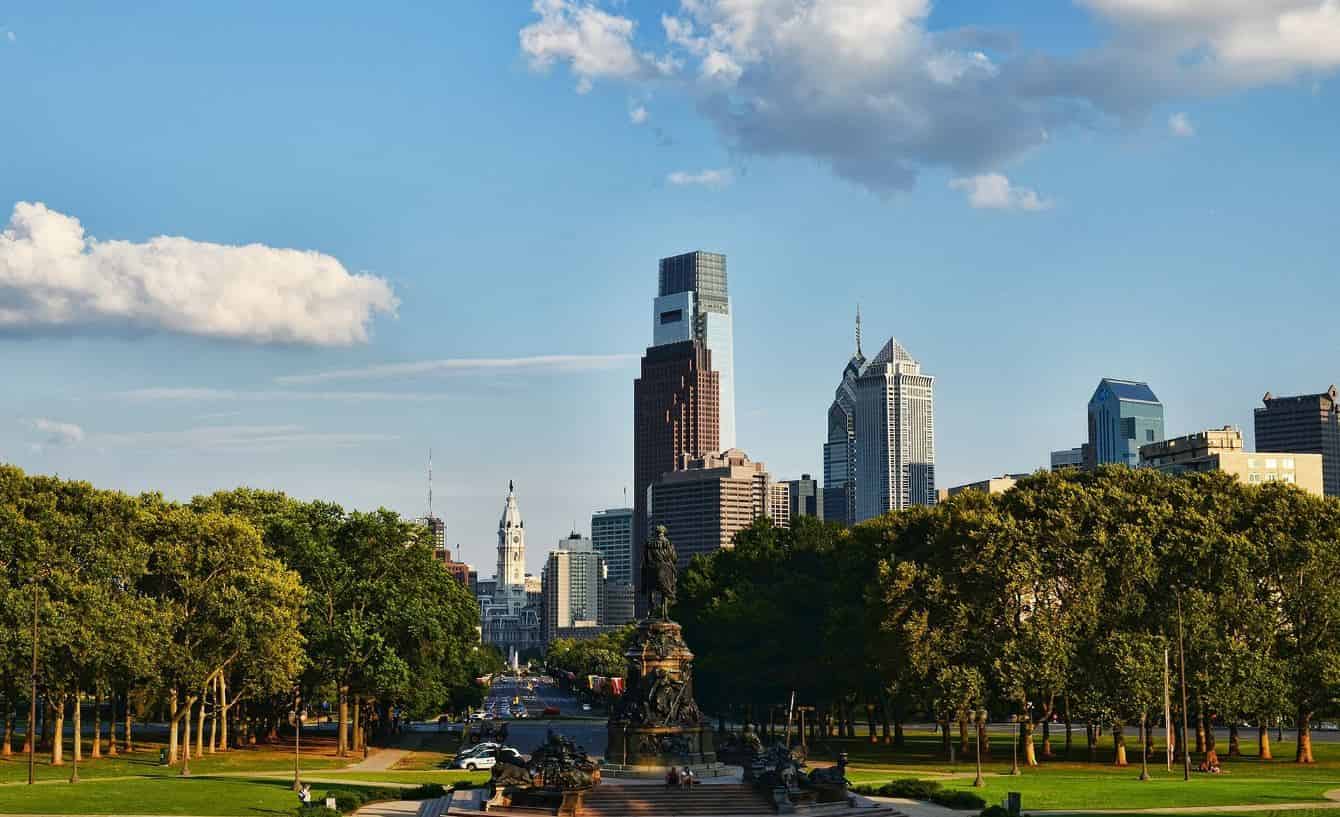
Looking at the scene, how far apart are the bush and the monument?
11.3m

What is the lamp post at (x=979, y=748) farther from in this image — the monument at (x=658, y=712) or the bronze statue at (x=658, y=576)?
the bronze statue at (x=658, y=576)

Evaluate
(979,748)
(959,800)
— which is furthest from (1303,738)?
(959,800)

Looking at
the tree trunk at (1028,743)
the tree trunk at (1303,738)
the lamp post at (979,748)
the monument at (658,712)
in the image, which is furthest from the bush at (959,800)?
the tree trunk at (1303,738)

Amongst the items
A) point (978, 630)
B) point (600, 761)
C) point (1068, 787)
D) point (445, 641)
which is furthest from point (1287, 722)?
point (445, 641)

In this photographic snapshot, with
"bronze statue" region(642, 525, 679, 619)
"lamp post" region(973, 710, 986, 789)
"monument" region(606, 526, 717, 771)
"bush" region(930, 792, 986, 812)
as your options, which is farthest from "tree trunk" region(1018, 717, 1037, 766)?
"bronze statue" region(642, 525, 679, 619)

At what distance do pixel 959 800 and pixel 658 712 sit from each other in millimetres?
14742

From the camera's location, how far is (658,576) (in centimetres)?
7844

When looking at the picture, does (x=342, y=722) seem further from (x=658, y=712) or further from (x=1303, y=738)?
(x=1303, y=738)

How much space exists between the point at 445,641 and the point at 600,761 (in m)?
35.9

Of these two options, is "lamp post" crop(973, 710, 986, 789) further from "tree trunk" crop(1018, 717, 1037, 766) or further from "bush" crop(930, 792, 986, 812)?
"bush" crop(930, 792, 986, 812)

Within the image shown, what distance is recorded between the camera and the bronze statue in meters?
78.4

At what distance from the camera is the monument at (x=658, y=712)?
7356 centimetres

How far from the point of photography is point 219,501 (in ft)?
366

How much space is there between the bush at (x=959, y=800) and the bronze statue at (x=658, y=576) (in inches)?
655
